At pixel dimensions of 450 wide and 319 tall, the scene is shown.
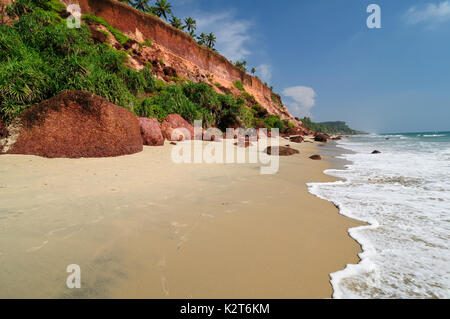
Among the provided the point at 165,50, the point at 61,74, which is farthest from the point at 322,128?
the point at 61,74

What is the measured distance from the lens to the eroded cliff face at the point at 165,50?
23.0 m

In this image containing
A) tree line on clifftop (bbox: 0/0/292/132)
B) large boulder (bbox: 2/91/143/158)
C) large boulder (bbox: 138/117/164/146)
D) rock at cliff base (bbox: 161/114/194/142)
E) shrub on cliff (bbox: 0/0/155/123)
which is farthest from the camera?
rock at cliff base (bbox: 161/114/194/142)

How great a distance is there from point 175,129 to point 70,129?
5892 mm

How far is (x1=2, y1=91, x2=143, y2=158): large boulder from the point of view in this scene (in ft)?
15.1

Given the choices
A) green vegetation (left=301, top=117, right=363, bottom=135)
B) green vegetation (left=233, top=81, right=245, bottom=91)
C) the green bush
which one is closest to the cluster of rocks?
the green bush

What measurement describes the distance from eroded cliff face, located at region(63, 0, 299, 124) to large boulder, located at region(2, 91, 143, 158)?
17.1 meters

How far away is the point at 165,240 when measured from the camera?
64.9 inches

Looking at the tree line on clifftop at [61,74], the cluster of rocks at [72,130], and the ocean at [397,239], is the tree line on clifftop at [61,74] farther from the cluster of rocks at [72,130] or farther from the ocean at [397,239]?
the ocean at [397,239]

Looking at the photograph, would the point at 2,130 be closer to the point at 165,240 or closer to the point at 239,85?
the point at 165,240

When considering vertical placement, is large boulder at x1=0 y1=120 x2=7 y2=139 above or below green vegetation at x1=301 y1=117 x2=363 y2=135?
below

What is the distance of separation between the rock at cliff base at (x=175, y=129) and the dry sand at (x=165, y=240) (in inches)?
278

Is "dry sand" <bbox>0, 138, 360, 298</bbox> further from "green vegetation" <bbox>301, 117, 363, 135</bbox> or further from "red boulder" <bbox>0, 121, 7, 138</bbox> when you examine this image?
"green vegetation" <bbox>301, 117, 363, 135</bbox>

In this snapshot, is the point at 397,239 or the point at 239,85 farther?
the point at 239,85
